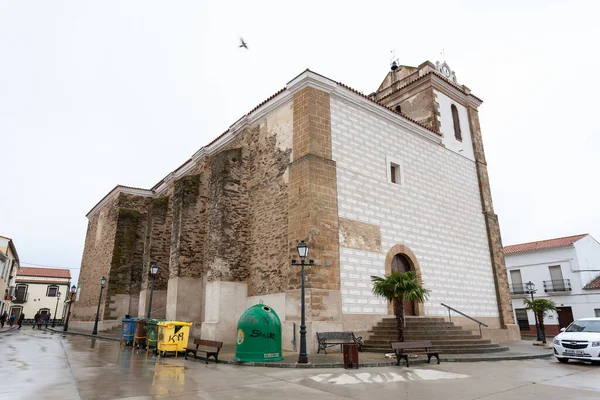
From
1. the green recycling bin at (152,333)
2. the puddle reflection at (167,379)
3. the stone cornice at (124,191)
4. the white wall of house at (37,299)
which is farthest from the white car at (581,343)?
the white wall of house at (37,299)

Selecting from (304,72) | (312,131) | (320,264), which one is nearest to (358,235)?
(320,264)

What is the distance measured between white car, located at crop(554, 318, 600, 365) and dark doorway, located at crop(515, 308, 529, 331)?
64.6ft

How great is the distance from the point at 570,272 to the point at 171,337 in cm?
2662

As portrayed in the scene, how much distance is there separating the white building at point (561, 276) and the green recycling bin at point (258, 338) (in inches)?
948

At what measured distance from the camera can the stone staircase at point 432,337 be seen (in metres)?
10.5

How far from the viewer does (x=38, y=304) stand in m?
45.8

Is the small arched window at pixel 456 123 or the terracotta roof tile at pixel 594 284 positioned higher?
the small arched window at pixel 456 123

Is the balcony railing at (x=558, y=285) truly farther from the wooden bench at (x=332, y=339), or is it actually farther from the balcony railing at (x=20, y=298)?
the balcony railing at (x=20, y=298)

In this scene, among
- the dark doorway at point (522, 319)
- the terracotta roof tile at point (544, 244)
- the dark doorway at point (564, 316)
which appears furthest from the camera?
the dark doorway at point (522, 319)

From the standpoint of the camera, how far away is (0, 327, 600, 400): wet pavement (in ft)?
17.2

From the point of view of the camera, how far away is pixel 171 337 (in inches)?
392

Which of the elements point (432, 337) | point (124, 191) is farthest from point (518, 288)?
point (124, 191)

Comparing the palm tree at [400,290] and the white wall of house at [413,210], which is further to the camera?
the white wall of house at [413,210]

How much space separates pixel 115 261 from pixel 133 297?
219cm
